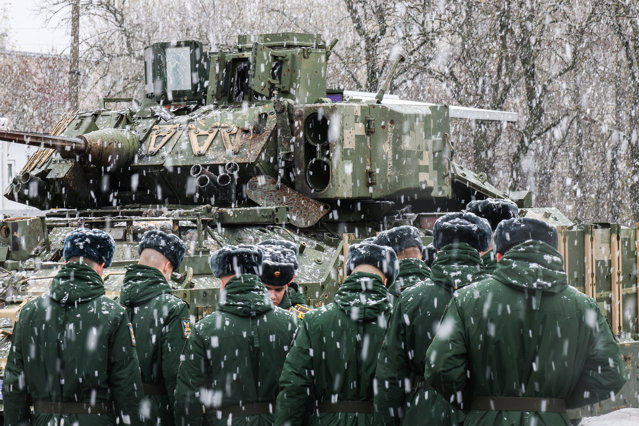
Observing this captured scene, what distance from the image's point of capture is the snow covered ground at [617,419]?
10133mm

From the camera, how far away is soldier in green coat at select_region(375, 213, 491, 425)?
4.93 metres

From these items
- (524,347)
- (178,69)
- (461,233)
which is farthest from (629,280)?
(524,347)

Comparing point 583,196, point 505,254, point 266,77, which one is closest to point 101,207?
point 266,77

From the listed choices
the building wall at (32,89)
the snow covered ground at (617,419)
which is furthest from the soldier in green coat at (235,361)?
the building wall at (32,89)

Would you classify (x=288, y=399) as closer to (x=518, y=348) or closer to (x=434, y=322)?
(x=434, y=322)

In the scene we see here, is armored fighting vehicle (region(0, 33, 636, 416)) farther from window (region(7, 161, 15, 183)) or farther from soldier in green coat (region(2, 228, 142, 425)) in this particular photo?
window (region(7, 161, 15, 183))

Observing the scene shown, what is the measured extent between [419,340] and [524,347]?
830 millimetres

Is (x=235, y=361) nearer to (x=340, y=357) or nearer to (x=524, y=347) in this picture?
(x=340, y=357)

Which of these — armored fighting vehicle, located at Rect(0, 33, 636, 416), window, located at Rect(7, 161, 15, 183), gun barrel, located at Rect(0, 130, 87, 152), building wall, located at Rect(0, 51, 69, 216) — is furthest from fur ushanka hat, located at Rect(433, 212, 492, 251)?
building wall, located at Rect(0, 51, 69, 216)

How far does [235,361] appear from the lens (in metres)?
5.18

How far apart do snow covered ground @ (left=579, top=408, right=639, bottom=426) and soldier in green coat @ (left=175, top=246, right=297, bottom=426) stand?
5.84 meters

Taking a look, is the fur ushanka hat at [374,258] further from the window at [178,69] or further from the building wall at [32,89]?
the building wall at [32,89]

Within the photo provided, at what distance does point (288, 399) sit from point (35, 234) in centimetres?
508

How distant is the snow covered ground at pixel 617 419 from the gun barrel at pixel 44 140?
19.1 feet
